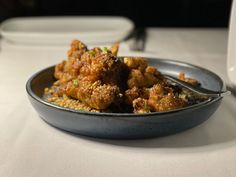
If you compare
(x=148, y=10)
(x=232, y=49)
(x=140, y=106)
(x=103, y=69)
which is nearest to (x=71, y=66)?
(x=103, y=69)

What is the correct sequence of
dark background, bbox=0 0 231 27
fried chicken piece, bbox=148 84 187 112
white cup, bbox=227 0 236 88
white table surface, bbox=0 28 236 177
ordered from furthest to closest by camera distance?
dark background, bbox=0 0 231 27 → white cup, bbox=227 0 236 88 → fried chicken piece, bbox=148 84 187 112 → white table surface, bbox=0 28 236 177

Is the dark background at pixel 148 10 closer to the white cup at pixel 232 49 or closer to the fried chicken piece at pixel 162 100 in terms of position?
the white cup at pixel 232 49

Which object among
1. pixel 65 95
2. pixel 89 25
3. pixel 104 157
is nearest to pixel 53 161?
pixel 104 157

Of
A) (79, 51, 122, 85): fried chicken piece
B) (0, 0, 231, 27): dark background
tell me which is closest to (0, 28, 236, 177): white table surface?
(79, 51, 122, 85): fried chicken piece

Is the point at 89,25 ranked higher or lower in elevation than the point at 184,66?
lower

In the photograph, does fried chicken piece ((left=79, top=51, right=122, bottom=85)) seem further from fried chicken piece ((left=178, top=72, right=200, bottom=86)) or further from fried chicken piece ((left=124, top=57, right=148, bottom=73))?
fried chicken piece ((left=178, top=72, right=200, bottom=86))

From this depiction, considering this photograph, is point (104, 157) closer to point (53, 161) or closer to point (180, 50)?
point (53, 161)
